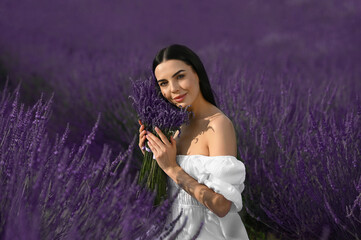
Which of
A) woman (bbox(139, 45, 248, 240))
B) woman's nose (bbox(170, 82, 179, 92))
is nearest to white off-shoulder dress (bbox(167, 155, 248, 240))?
woman (bbox(139, 45, 248, 240))

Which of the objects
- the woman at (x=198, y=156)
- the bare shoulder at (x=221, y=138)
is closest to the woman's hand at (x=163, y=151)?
the woman at (x=198, y=156)

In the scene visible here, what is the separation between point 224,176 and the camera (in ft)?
3.84

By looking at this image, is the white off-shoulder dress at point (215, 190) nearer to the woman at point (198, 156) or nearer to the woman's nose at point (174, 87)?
the woman at point (198, 156)

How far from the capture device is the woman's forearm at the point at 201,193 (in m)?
1.17

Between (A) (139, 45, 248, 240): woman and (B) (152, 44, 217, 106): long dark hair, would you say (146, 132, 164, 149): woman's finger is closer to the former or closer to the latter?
(A) (139, 45, 248, 240): woman

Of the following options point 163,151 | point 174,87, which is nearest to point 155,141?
point 163,151

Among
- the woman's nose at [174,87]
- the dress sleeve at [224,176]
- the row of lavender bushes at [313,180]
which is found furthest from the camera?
the row of lavender bushes at [313,180]

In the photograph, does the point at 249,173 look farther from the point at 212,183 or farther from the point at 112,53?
the point at 112,53

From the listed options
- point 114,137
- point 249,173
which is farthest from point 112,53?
point 249,173

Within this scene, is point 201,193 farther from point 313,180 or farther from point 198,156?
point 313,180

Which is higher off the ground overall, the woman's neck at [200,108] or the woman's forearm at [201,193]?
the woman's neck at [200,108]

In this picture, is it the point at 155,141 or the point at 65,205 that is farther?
the point at 155,141

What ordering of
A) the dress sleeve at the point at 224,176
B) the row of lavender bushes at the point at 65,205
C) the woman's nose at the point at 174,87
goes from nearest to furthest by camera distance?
the row of lavender bushes at the point at 65,205 → the dress sleeve at the point at 224,176 → the woman's nose at the point at 174,87

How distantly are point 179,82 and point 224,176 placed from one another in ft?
1.16
